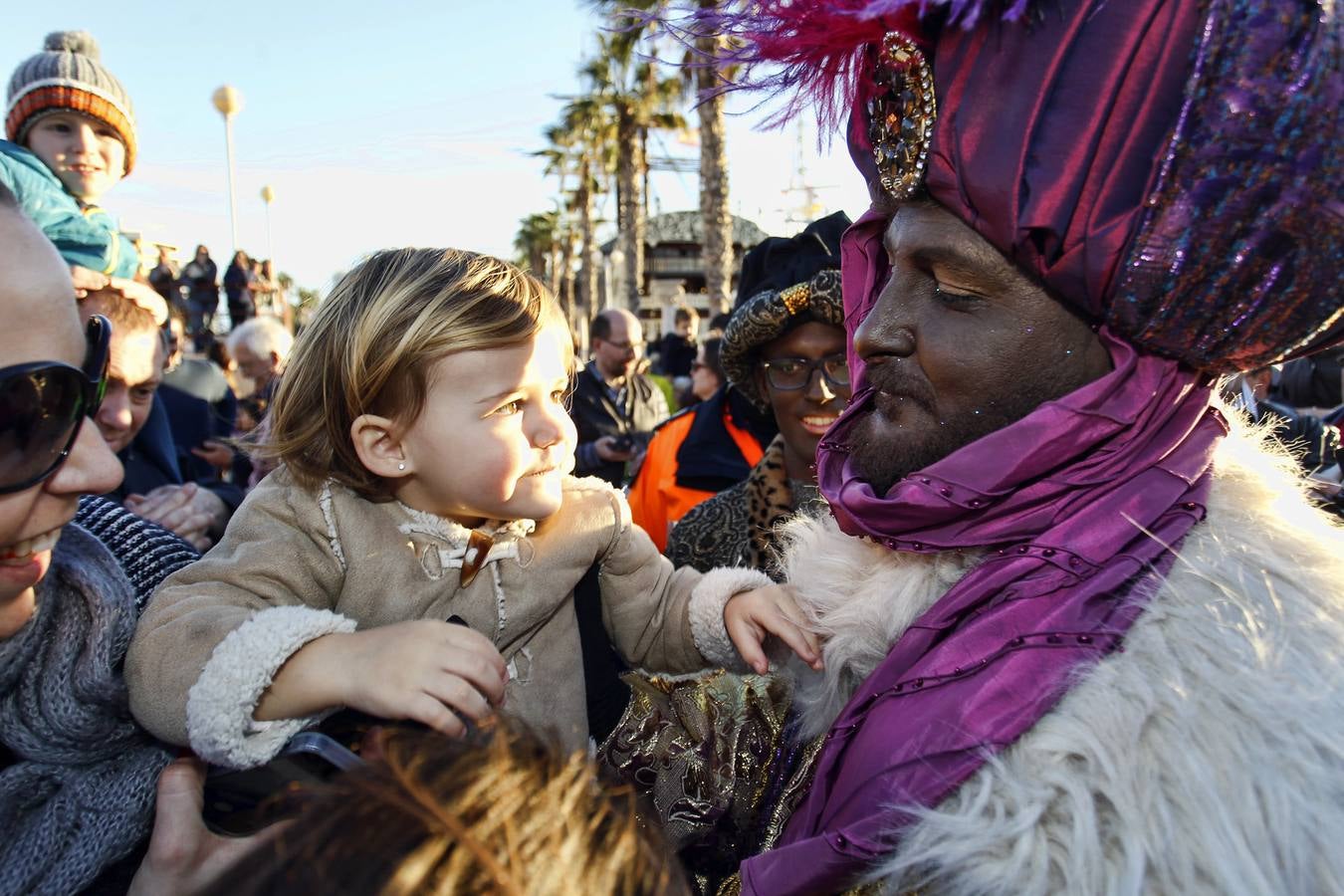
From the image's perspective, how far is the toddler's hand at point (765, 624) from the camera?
1.61 meters

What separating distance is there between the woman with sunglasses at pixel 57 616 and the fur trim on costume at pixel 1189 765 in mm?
1141

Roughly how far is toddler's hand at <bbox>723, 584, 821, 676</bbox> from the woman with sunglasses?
1006 mm

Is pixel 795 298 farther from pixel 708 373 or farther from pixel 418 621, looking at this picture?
pixel 708 373

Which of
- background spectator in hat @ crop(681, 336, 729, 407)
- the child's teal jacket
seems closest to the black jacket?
background spectator in hat @ crop(681, 336, 729, 407)

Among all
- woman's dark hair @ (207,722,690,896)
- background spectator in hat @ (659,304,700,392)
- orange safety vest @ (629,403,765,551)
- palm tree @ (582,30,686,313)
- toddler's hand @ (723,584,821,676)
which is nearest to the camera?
woman's dark hair @ (207,722,690,896)

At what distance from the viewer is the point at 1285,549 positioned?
123cm

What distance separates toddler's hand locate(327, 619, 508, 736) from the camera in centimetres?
122

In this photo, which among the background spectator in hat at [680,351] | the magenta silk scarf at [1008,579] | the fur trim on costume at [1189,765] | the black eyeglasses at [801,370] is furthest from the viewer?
the background spectator in hat at [680,351]

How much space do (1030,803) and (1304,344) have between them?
80 cm

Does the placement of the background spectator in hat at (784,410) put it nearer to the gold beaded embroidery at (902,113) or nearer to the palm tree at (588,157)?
the gold beaded embroidery at (902,113)

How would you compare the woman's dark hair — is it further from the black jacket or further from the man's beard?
the black jacket

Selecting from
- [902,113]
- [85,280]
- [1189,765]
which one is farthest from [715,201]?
[1189,765]

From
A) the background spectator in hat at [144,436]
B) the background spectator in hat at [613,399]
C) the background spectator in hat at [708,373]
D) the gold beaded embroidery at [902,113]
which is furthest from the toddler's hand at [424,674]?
the background spectator in hat at [708,373]

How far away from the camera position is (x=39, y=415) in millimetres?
1063
